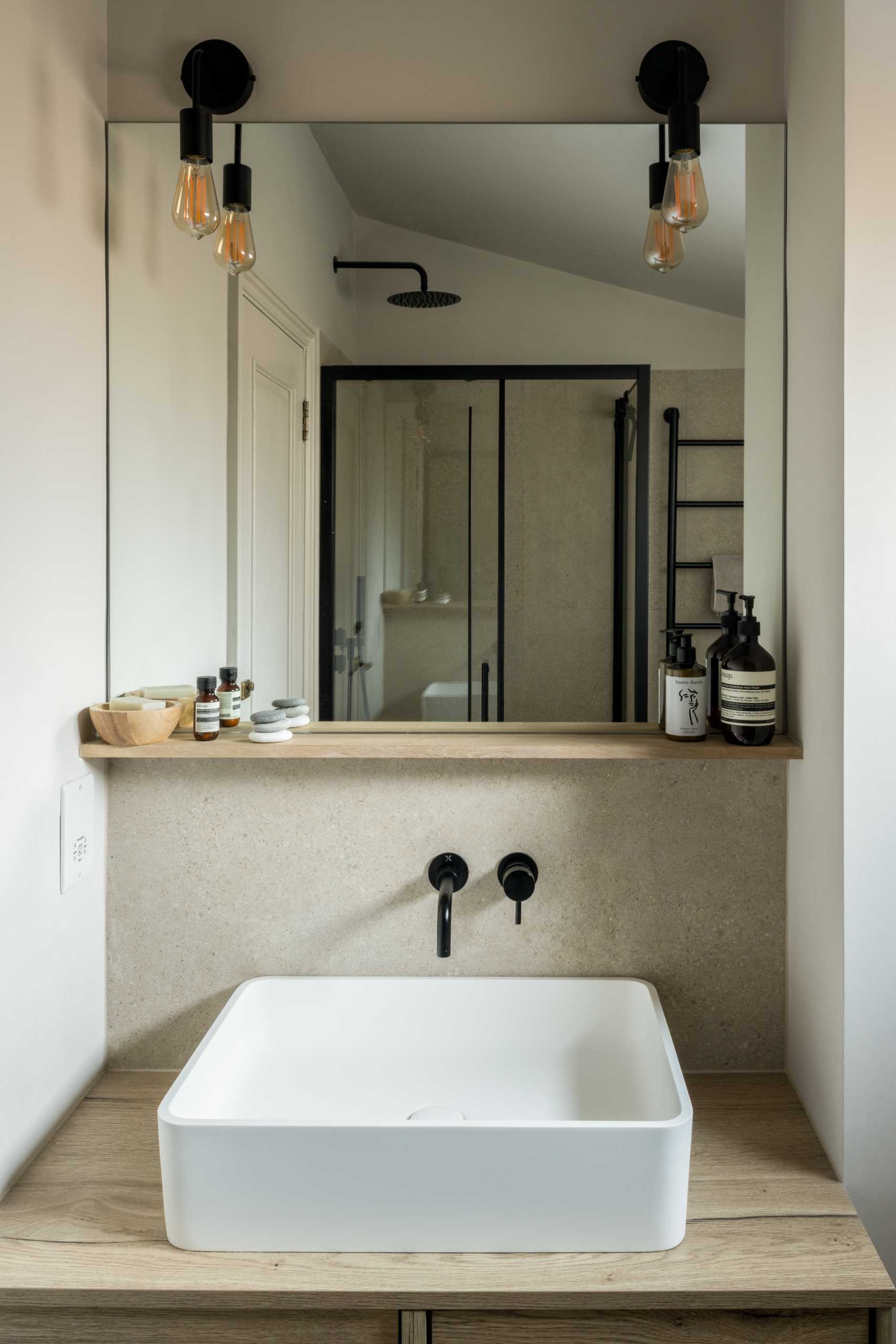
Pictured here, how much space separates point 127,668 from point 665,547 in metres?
0.82

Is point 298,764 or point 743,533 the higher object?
point 743,533

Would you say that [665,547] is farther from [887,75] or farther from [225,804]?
[225,804]

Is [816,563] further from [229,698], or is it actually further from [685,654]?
[229,698]

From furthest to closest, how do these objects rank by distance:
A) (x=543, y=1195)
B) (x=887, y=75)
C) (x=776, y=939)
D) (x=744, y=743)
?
(x=776, y=939) < (x=744, y=743) < (x=887, y=75) < (x=543, y=1195)

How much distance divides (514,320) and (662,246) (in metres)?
0.23

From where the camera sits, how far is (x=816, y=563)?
1188mm

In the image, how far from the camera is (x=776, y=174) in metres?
1.31

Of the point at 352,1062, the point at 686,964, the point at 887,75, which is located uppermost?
the point at 887,75

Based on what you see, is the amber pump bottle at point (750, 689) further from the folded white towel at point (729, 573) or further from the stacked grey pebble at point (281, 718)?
the stacked grey pebble at point (281, 718)

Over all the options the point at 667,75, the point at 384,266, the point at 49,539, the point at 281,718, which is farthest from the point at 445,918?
the point at 667,75

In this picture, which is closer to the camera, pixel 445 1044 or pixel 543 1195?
pixel 543 1195

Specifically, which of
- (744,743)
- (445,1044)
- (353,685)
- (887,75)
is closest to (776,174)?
(887,75)

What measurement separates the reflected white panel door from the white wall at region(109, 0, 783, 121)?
373 mm

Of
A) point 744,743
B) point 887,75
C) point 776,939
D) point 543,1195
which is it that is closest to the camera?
point 543,1195
